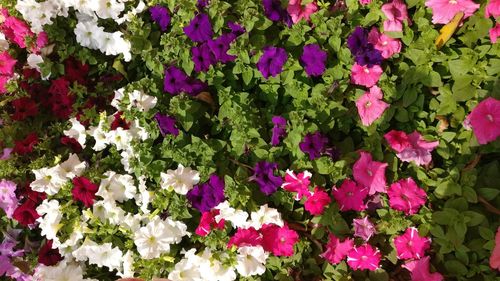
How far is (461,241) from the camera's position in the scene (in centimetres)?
180

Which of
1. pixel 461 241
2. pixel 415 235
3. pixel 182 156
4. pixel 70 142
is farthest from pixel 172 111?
pixel 461 241

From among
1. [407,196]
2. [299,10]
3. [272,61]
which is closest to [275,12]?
[299,10]

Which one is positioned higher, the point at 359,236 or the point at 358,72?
the point at 358,72

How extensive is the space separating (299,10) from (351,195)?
0.84 m

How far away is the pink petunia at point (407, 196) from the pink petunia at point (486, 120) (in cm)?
30

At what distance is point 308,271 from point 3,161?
1.53 m

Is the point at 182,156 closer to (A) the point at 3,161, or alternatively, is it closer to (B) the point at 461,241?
(A) the point at 3,161

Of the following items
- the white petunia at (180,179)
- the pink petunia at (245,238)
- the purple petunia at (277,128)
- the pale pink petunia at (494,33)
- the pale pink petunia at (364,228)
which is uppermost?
the pale pink petunia at (494,33)

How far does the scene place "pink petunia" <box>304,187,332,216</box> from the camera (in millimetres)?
1940

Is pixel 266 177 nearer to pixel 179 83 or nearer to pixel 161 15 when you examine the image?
pixel 179 83

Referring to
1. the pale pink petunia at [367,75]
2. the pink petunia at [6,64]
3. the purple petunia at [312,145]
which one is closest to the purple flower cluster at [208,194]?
the purple petunia at [312,145]

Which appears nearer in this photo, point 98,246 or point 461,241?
point 461,241

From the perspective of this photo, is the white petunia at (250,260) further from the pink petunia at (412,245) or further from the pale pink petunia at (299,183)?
the pink petunia at (412,245)

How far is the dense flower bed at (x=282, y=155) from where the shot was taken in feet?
6.16
